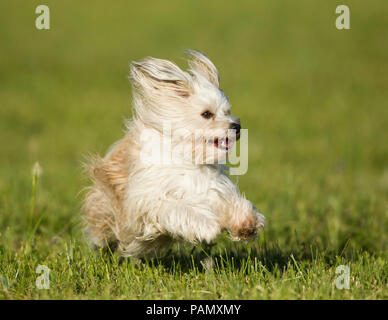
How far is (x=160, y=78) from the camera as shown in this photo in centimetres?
412

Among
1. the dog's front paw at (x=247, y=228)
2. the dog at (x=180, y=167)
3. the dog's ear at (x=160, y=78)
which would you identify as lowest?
the dog's front paw at (x=247, y=228)

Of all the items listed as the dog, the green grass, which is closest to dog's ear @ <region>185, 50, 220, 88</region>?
the dog

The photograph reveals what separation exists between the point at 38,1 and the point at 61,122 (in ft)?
46.2

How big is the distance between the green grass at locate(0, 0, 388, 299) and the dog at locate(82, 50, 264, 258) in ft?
1.05

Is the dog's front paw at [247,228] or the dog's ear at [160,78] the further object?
the dog's ear at [160,78]

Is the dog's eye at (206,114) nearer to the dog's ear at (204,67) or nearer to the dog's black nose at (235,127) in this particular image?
the dog's black nose at (235,127)

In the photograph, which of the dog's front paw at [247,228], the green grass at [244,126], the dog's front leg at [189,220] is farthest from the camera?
the green grass at [244,126]

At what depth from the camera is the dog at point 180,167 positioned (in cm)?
389

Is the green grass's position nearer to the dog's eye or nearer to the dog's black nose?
the dog's eye

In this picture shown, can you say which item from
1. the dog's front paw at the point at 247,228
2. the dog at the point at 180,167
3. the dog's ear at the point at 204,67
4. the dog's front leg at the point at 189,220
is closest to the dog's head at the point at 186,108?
the dog at the point at 180,167

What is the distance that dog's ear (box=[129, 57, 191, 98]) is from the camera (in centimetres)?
411
